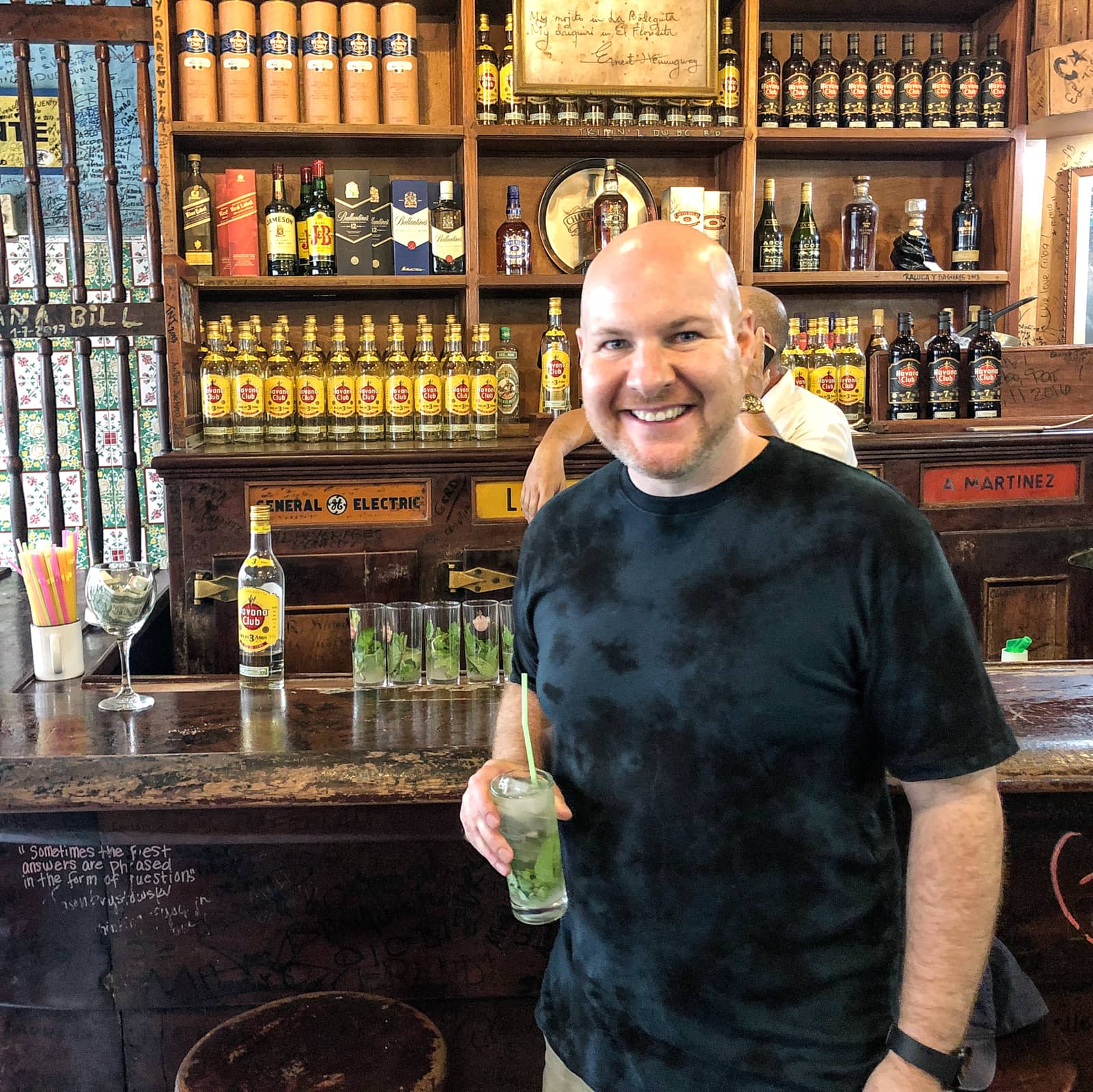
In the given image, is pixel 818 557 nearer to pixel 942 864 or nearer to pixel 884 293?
pixel 942 864

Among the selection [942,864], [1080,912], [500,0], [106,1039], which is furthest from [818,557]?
[500,0]

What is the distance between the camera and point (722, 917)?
100 cm

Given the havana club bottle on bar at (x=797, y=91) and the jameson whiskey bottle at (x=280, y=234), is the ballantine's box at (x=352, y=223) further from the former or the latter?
the havana club bottle on bar at (x=797, y=91)

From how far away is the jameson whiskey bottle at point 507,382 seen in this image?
10.9 ft

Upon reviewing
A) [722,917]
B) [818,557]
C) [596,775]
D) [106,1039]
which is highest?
[818,557]

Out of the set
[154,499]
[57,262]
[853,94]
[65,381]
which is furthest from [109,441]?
[853,94]

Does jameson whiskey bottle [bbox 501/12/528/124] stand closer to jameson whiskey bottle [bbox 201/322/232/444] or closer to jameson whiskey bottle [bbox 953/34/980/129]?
jameson whiskey bottle [bbox 201/322/232/444]

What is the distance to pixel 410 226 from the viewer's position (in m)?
3.25

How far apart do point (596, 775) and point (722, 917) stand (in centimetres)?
17

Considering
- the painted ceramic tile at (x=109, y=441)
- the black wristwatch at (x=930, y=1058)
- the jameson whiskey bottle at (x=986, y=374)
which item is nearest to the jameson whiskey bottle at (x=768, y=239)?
the jameson whiskey bottle at (x=986, y=374)

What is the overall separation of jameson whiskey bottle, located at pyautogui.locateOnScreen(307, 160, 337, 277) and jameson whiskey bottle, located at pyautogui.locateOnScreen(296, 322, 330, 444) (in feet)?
0.58

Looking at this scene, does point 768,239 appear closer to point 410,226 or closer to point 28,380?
point 410,226

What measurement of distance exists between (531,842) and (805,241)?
283 cm

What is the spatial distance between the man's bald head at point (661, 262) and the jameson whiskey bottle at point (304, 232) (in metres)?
2.38
